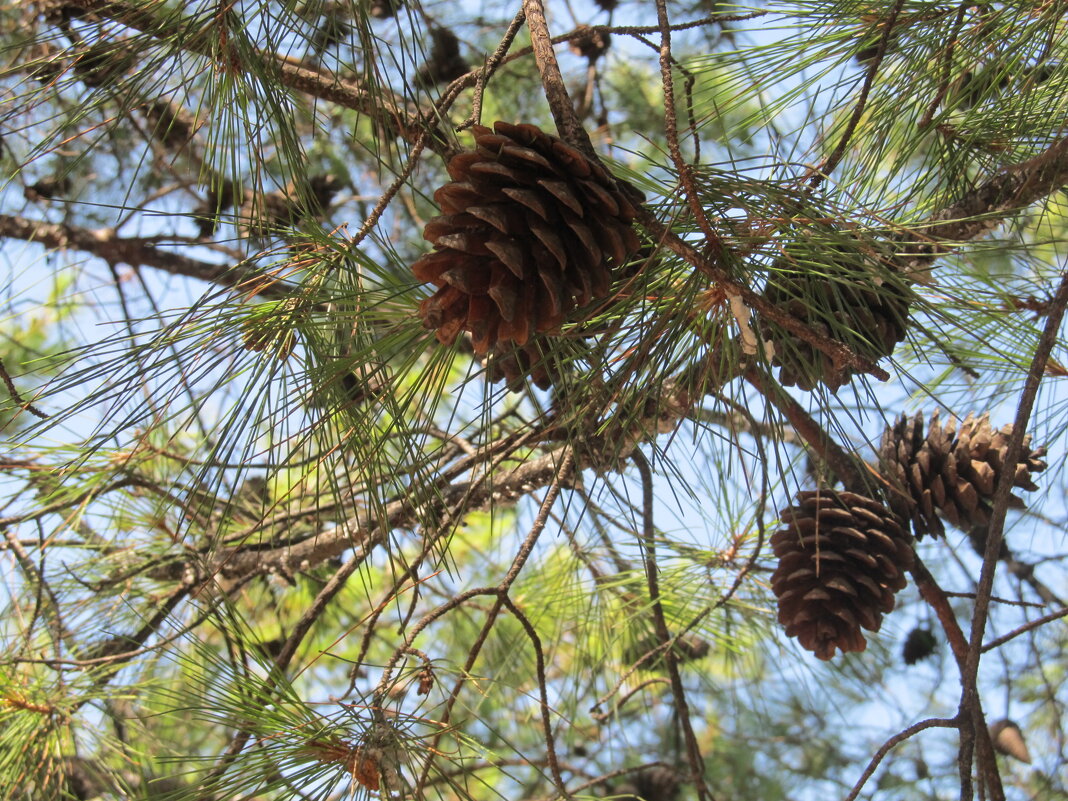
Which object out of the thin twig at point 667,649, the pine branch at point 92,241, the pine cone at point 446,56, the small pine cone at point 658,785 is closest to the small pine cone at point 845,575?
the thin twig at point 667,649

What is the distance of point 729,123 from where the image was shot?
2.19 meters

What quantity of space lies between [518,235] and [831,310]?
34 centimetres

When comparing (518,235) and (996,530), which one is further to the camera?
(996,530)

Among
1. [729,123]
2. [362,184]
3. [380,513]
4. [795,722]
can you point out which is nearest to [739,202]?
[380,513]

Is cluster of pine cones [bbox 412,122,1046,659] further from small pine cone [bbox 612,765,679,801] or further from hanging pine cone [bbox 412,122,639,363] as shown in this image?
small pine cone [bbox 612,765,679,801]

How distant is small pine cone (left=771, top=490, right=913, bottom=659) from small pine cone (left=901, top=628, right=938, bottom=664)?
0.96 m

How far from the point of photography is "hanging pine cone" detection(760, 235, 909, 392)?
79cm

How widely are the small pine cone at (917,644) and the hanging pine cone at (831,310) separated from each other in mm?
1234

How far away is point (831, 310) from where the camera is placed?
2.85 ft

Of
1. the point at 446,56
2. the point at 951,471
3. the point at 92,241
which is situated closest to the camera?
the point at 951,471

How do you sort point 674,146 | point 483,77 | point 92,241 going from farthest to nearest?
point 92,241
point 483,77
point 674,146

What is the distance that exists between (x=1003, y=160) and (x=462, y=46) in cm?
162

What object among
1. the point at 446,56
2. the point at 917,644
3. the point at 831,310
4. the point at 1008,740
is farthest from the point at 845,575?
the point at 446,56

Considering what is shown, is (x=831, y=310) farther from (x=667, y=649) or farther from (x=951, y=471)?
(x=667, y=649)
